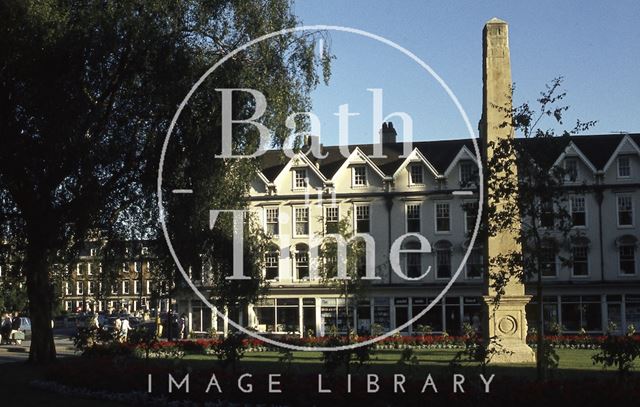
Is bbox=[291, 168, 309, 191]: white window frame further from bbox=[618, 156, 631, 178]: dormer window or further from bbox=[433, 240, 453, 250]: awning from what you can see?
bbox=[618, 156, 631, 178]: dormer window

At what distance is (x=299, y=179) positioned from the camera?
56.8 m

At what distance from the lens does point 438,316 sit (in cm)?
5478

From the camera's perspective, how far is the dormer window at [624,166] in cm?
5275

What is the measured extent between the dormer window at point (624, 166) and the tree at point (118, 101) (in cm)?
3408

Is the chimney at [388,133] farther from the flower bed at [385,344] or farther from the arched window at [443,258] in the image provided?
the flower bed at [385,344]

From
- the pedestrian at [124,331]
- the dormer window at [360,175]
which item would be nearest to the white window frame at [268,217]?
the dormer window at [360,175]

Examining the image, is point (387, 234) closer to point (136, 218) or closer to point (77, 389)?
point (136, 218)

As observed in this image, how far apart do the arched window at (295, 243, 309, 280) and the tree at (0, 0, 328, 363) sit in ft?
103

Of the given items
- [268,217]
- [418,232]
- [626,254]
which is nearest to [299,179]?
[268,217]

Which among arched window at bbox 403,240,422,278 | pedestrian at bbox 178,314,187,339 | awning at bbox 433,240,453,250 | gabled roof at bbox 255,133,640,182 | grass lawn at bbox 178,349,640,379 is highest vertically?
gabled roof at bbox 255,133,640,182

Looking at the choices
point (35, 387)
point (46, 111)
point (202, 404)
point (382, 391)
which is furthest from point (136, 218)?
point (382, 391)

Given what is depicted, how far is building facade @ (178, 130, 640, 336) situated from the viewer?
2077 inches

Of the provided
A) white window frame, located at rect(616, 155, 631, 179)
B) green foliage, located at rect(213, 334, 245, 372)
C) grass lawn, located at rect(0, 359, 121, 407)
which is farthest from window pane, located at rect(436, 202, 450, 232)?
green foliage, located at rect(213, 334, 245, 372)

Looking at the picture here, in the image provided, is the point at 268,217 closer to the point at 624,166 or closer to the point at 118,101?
the point at 624,166
